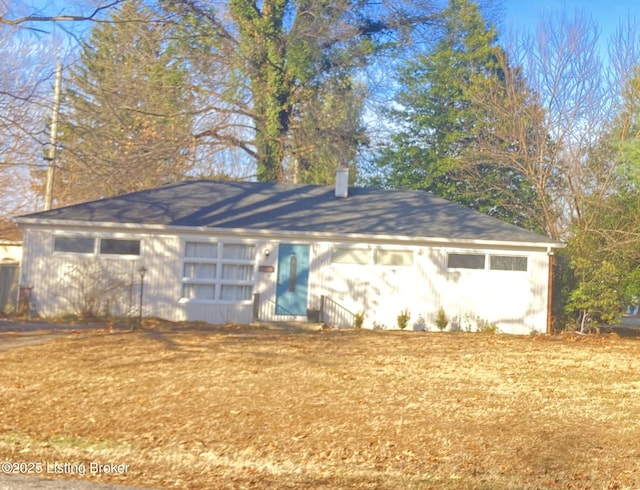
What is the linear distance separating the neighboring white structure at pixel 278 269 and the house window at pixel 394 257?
3cm

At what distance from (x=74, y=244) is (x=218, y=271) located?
11.8ft

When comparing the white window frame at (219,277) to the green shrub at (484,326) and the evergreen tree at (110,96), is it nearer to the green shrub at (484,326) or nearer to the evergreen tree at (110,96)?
the evergreen tree at (110,96)

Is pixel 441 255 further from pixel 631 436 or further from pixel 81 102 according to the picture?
pixel 631 436

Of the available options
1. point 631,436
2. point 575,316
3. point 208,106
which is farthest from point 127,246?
point 631,436

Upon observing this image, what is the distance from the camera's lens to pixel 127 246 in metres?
18.9

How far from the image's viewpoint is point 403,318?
18.8m

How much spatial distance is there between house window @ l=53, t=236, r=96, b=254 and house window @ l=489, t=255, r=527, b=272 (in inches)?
396

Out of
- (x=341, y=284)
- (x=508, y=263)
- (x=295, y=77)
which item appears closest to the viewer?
(x=341, y=284)

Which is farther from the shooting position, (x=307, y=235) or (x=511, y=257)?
(x=511, y=257)

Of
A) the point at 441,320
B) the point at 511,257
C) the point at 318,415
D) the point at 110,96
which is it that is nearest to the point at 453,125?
the point at 511,257

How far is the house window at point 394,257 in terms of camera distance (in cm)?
1919

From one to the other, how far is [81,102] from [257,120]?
14.3 meters

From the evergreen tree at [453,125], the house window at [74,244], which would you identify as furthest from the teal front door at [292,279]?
the evergreen tree at [453,125]

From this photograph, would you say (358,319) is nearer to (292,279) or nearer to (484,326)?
(292,279)
